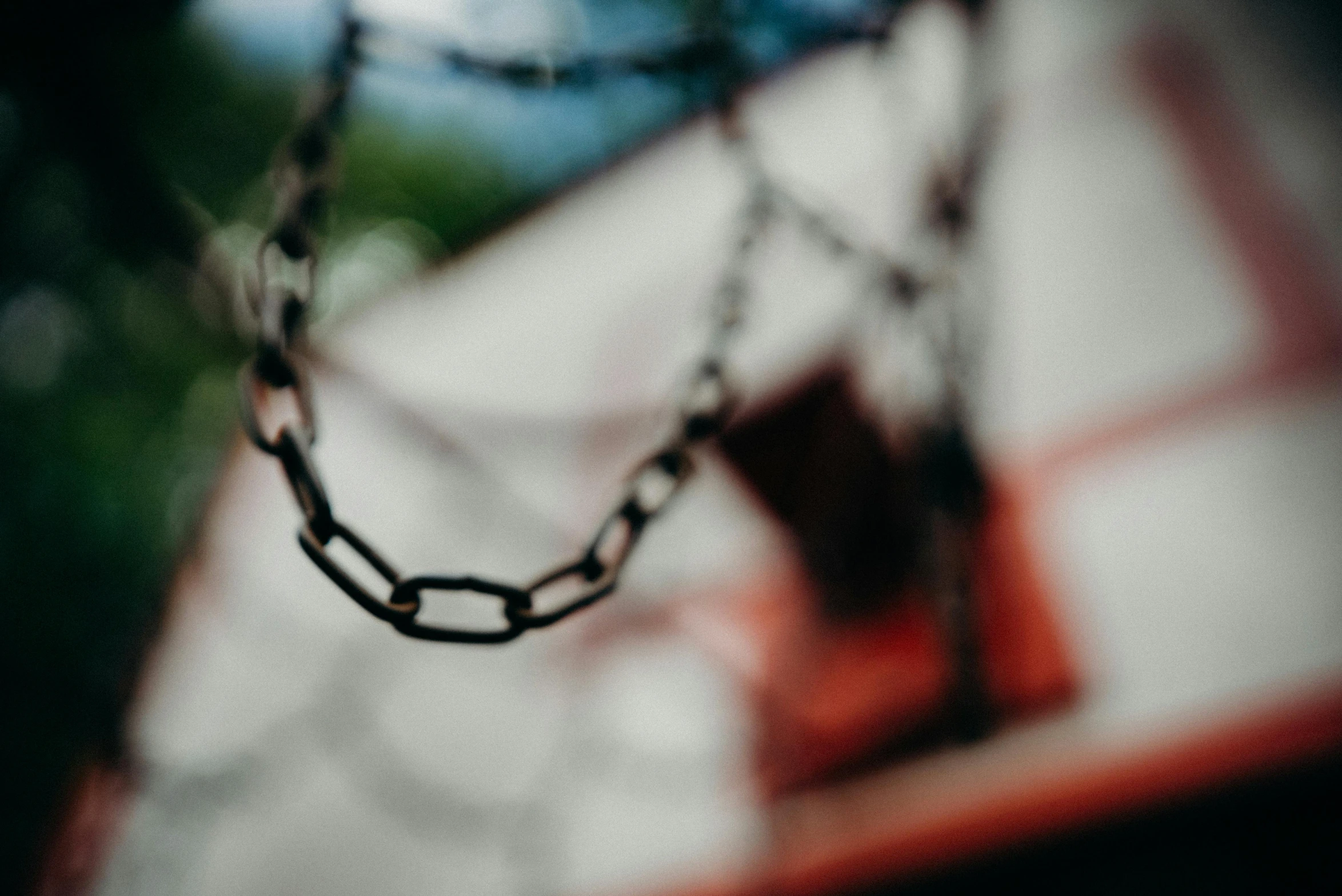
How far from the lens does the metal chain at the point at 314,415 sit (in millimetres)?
448

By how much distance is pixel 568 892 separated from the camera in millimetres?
1487

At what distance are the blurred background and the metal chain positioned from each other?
0.16 feet

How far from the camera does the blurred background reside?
0.94 m

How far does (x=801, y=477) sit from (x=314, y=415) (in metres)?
1.10

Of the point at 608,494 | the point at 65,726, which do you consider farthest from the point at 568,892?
the point at 65,726

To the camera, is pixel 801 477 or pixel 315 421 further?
pixel 801 477

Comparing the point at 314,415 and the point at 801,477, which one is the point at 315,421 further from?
the point at 801,477

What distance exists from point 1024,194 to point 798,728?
99 cm

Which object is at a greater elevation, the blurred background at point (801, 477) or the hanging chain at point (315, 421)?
the hanging chain at point (315, 421)

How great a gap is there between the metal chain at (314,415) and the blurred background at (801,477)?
1.9 inches

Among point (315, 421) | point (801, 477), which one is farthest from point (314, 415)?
point (801, 477)

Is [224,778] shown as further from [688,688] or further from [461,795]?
[688,688]

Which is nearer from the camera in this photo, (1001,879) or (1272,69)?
(1001,879)

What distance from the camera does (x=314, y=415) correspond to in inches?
19.6
